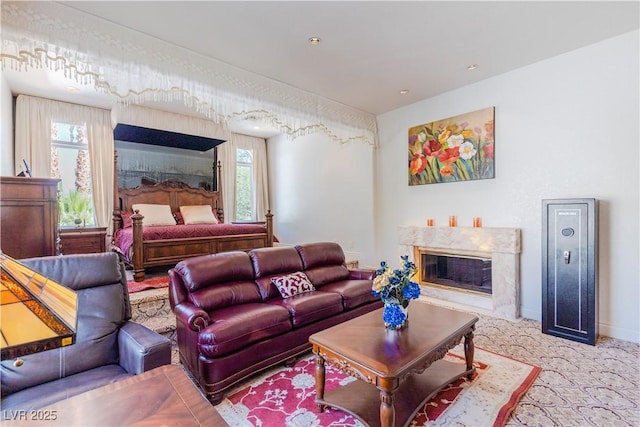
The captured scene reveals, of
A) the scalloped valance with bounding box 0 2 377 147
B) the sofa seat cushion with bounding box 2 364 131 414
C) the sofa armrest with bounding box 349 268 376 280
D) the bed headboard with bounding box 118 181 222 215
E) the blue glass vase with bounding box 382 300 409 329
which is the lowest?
the sofa seat cushion with bounding box 2 364 131 414

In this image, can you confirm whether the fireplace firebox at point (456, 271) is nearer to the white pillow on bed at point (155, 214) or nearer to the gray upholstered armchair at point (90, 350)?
the gray upholstered armchair at point (90, 350)

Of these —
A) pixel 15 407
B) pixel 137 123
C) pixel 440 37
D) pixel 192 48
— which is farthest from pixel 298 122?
pixel 15 407

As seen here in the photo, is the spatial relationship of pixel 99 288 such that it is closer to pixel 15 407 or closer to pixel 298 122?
pixel 15 407

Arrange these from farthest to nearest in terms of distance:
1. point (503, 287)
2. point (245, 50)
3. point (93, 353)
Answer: point (503, 287) < point (245, 50) < point (93, 353)

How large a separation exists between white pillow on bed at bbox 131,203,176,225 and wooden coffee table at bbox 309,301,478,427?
4.39 meters

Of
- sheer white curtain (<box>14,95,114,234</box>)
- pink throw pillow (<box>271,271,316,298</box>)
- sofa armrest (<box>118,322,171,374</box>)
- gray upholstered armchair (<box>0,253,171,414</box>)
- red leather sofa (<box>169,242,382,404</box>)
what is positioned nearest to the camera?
gray upholstered armchair (<box>0,253,171,414</box>)

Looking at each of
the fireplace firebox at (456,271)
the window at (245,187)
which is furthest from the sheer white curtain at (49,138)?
the fireplace firebox at (456,271)

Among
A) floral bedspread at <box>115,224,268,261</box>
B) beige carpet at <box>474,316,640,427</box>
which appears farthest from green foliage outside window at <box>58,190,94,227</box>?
beige carpet at <box>474,316,640,427</box>

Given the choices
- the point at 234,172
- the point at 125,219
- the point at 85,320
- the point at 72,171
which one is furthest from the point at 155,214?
the point at 85,320

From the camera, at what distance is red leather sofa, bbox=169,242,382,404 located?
2.16 metres

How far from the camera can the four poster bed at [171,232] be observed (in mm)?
3957

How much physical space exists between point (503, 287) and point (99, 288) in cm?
414

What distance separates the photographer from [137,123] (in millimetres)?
5352

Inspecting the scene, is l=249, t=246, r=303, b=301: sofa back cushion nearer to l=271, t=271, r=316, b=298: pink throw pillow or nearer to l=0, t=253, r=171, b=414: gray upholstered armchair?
l=271, t=271, r=316, b=298: pink throw pillow
